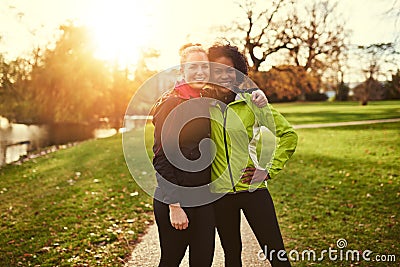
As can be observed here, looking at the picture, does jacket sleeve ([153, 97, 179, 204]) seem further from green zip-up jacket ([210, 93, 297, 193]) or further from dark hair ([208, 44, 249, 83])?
dark hair ([208, 44, 249, 83])

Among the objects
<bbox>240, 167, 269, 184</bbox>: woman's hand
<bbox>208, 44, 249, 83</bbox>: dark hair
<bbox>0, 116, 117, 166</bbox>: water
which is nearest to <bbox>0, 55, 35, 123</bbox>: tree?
<bbox>0, 116, 117, 166</bbox>: water

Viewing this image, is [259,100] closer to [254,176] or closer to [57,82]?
[254,176]

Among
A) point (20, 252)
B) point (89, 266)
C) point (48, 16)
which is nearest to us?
point (89, 266)

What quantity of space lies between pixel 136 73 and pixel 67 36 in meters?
8.60

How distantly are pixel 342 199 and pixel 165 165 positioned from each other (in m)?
5.66

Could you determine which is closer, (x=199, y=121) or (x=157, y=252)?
(x=199, y=121)

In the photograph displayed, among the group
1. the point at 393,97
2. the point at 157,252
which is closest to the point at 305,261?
the point at 157,252

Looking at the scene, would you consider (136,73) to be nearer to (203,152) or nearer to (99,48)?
(99,48)

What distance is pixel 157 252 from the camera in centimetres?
498

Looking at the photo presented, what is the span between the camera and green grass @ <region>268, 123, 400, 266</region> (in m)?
5.38

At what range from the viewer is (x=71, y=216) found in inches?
273

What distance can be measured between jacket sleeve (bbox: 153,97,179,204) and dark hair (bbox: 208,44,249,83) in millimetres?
465

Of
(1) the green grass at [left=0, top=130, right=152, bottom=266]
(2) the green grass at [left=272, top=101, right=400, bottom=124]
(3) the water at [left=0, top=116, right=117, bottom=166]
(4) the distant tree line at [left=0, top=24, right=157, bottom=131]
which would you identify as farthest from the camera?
(2) the green grass at [left=272, top=101, right=400, bottom=124]

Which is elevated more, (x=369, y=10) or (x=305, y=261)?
(x=369, y=10)
